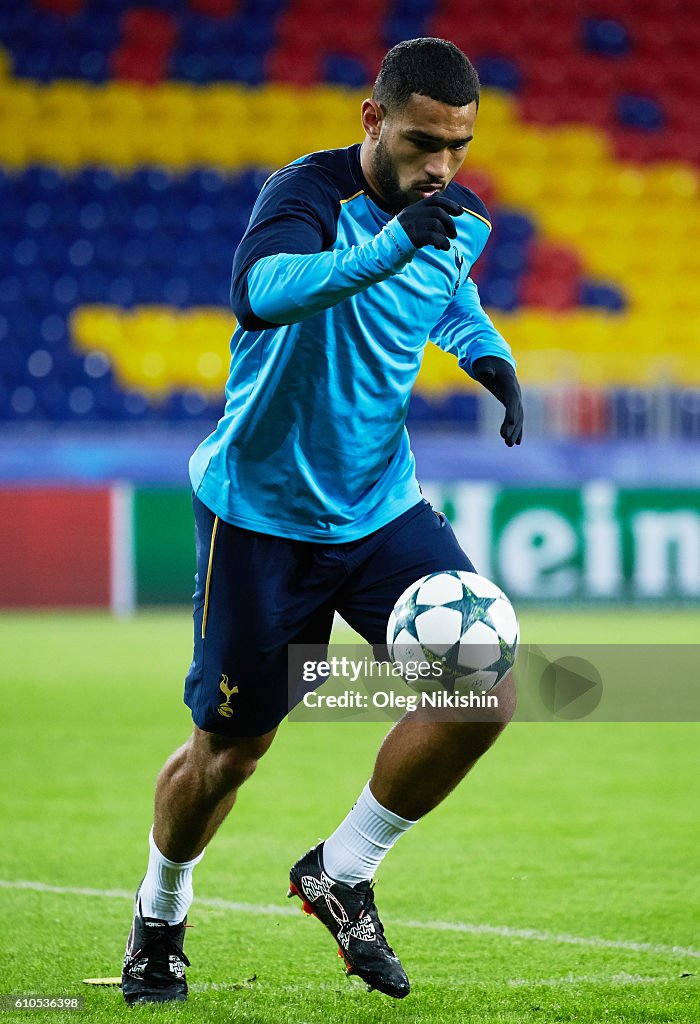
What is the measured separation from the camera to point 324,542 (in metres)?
3.45

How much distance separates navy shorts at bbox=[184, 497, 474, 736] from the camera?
11.0ft

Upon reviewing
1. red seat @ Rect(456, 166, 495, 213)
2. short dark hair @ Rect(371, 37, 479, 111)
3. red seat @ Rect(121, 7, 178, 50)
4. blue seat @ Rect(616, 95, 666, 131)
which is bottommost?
short dark hair @ Rect(371, 37, 479, 111)

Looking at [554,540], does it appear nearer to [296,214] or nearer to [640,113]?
[640,113]

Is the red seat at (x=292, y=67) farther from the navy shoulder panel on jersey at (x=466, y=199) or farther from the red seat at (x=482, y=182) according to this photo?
the navy shoulder panel on jersey at (x=466, y=199)

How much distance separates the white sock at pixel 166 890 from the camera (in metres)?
3.48

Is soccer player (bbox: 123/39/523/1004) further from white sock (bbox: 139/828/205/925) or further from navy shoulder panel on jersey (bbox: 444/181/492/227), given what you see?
navy shoulder panel on jersey (bbox: 444/181/492/227)

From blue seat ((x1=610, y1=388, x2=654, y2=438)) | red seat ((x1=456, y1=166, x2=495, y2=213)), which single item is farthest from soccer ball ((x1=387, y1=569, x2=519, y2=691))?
red seat ((x1=456, y1=166, x2=495, y2=213))

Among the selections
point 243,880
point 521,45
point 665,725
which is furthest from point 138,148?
point 243,880

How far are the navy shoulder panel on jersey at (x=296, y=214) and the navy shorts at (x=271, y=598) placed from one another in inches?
24.4

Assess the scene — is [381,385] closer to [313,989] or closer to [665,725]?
[313,989]

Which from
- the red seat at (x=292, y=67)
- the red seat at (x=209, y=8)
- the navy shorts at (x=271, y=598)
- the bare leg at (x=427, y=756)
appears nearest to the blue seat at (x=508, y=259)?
the red seat at (x=292, y=67)

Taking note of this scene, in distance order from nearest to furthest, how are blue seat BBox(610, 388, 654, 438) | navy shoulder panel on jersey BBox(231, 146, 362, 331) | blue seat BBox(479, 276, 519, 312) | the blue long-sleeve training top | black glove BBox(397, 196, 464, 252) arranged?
black glove BBox(397, 196, 464, 252) < navy shoulder panel on jersey BBox(231, 146, 362, 331) < the blue long-sleeve training top < blue seat BBox(610, 388, 654, 438) < blue seat BBox(479, 276, 519, 312)

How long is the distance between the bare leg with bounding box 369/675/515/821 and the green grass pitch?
0.45 m

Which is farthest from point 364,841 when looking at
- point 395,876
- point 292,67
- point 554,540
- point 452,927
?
point 292,67
